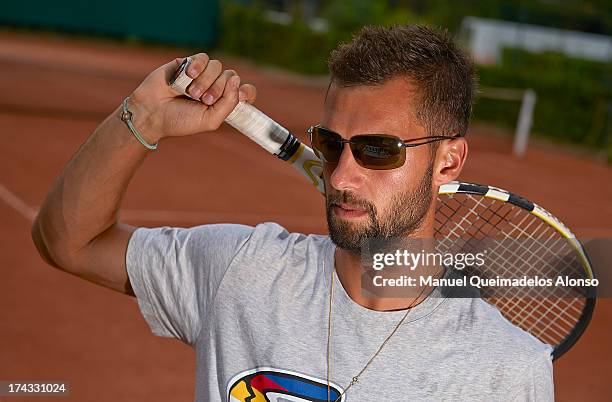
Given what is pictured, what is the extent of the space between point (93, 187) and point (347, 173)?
0.62 meters

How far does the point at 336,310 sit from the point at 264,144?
1.88 feet

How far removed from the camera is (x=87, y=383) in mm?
4984

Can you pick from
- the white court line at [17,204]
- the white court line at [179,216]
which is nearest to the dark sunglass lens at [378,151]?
the white court line at [17,204]

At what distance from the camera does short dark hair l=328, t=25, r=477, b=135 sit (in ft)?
7.11

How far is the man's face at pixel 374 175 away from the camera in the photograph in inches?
85.6

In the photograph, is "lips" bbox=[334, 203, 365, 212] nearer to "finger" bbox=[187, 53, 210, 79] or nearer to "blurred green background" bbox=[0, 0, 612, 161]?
"finger" bbox=[187, 53, 210, 79]

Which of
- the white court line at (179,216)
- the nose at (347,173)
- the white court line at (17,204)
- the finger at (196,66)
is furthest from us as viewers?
the white court line at (179,216)

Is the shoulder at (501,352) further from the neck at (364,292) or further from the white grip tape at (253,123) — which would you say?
the white grip tape at (253,123)

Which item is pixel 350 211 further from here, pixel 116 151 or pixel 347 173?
pixel 116 151

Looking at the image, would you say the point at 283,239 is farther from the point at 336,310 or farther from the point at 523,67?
the point at 523,67

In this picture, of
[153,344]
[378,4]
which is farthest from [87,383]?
[378,4]

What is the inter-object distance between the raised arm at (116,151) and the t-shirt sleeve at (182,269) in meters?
0.10

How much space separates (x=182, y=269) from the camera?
2.31m

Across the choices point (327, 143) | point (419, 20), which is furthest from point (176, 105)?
point (419, 20)
